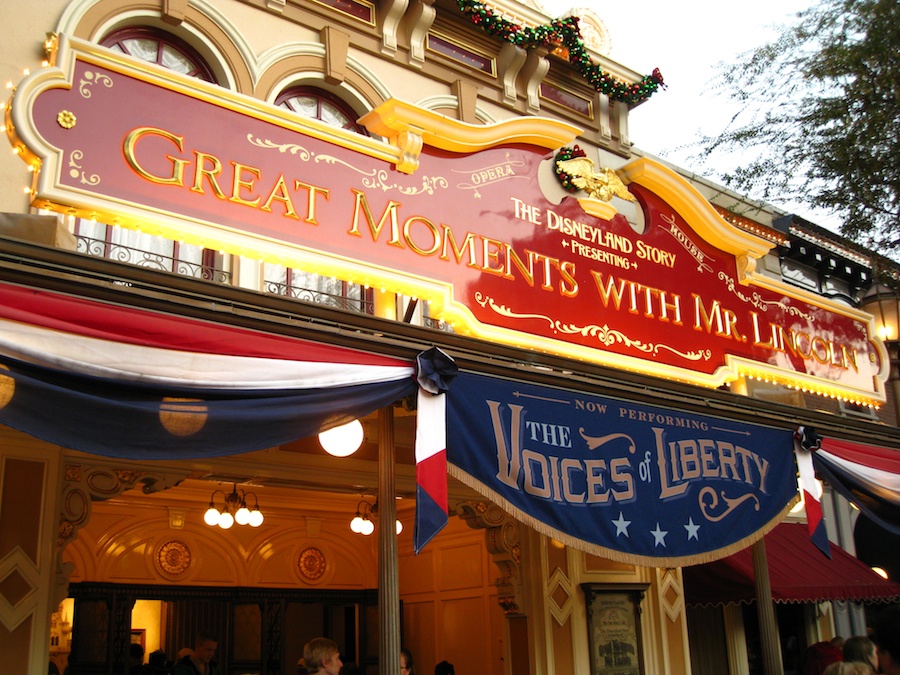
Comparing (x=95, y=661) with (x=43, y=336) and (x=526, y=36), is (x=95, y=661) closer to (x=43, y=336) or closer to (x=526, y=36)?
(x=43, y=336)

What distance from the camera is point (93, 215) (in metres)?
6.19

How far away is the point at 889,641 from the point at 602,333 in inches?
209

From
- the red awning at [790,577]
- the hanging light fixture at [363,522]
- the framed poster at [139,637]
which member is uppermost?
the hanging light fixture at [363,522]

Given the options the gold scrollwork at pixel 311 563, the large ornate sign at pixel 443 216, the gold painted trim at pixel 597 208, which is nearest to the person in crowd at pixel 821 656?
the large ornate sign at pixel 443 216

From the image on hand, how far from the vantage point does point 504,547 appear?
34.8 ft

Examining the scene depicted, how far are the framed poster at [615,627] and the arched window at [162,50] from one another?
7.25m

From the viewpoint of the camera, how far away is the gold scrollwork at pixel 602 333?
8.17m

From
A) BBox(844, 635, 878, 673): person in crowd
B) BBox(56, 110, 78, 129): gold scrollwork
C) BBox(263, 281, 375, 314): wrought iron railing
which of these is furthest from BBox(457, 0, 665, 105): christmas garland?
BBox(844, 635, 878, 673): person in crowd

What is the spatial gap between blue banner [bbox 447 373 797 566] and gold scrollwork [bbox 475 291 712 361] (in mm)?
924

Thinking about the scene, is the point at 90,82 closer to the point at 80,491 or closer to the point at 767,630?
the point at 80,491

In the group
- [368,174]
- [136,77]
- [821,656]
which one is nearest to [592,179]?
[368,174]

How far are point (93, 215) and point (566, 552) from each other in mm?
6860

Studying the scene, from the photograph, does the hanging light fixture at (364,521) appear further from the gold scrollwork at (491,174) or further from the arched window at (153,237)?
the gold scrollwork at (491,174)

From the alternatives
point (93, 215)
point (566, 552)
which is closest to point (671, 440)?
point (566, 552)
